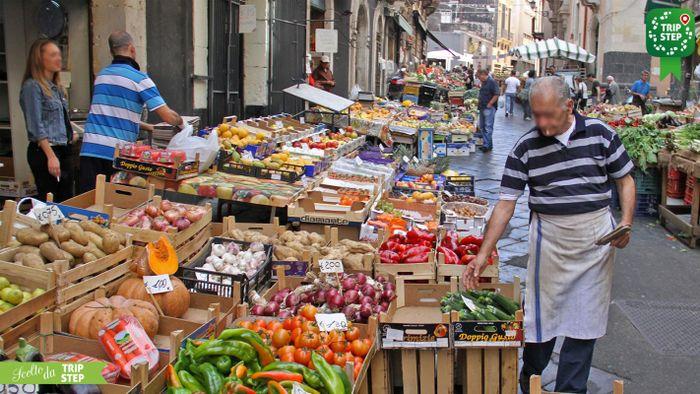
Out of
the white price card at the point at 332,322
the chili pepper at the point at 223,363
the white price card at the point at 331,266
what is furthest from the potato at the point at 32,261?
the white price card at the point at 331,266

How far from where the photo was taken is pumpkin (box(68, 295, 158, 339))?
353 centimetres

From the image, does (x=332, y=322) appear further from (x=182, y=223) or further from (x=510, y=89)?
(x=510, y=89)

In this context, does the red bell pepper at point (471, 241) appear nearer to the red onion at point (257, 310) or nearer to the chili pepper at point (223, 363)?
the red onion at point (257, 310)

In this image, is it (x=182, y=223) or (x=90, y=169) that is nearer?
(x=182, y=223)

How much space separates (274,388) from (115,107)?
128 inches

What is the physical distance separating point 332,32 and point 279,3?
108 cm

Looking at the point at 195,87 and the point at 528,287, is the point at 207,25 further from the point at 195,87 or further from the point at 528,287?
the point at 528,287

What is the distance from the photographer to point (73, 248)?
3975mm

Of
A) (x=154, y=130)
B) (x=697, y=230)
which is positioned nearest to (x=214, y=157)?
(x=154, y=130)

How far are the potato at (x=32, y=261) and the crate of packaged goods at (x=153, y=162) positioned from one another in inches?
79.9

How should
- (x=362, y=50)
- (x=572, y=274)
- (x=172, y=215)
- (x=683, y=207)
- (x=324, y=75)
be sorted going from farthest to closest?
(x=362, y=50) < (x=324, y=75) < (x=683, y=207) < (x=172, y=215) < (x=572, y=274)

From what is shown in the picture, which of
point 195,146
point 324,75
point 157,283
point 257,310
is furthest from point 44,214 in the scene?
point 324,75

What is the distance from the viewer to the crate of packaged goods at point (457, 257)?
4750 mm

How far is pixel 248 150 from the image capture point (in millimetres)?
7684
